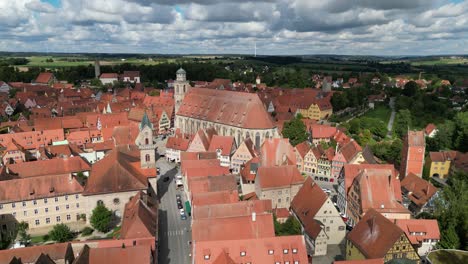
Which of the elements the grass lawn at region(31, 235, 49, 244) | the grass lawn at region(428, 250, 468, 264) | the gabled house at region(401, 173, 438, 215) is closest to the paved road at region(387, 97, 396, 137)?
the gabled house at region(401, 173, 438, 215)

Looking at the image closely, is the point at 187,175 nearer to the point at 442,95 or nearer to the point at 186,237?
the point at 186,237

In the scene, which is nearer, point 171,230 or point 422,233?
point 422,233

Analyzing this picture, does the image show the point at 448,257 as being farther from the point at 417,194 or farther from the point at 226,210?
the point at 226,210

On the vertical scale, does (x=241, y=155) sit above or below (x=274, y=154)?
below

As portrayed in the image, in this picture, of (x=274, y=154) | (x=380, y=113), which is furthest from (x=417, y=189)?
(x=380, y=113)

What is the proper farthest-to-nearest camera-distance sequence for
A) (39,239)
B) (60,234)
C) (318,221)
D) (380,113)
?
(380,113)
(39,239)
(318,221)
(60,234)

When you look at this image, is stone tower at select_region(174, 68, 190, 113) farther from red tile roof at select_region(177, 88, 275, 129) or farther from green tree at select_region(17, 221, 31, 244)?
green tree at select_region(17, 221, 31, 244)
